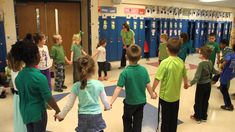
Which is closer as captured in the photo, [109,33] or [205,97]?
[205,97]

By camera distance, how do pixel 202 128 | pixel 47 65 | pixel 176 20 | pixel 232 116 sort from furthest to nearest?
pixel 176 20, pixel 47 65, pixel 232 116, pixel 202 128

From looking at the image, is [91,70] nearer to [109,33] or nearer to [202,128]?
[202,128]

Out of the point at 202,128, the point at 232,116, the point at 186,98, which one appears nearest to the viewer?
the point at 202,128

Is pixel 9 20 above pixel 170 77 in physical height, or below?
above

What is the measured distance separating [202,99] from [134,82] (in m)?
1.51

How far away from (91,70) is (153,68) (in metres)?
5.47

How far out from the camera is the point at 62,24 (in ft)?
23.9

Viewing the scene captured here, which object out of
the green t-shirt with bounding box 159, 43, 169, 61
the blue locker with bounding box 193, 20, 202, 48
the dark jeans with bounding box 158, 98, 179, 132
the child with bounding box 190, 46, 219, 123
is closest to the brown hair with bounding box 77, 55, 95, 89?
the dark jeans with bounding box 158, 98, 179, 132

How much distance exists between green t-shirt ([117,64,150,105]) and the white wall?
413 centimetres

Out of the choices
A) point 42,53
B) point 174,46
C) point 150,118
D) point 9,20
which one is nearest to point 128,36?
point 9,20

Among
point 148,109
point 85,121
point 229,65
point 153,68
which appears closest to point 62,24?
point 153,68

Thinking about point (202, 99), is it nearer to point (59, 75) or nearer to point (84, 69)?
point (84, 69)

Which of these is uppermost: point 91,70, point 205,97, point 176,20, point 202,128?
point 176,20

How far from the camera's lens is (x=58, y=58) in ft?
14.5
